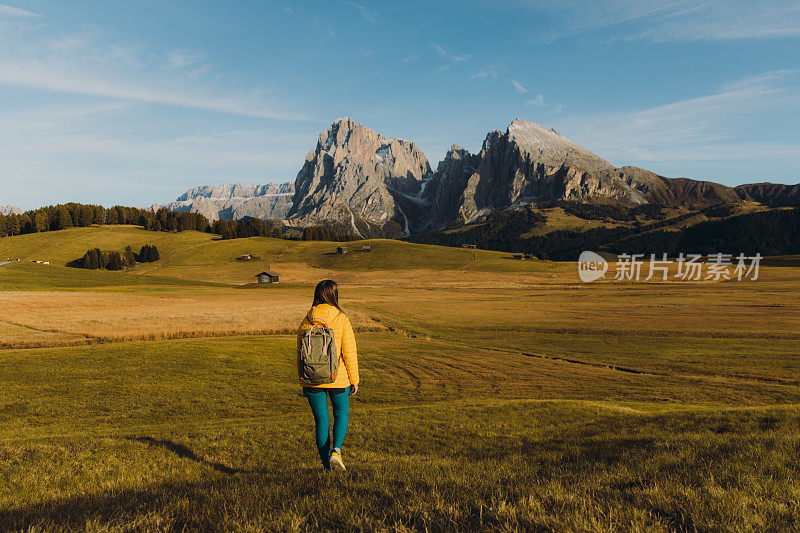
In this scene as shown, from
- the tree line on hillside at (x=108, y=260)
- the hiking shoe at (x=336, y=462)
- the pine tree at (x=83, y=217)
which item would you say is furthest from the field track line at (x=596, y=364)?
the pine tree at (x=83, y=217)

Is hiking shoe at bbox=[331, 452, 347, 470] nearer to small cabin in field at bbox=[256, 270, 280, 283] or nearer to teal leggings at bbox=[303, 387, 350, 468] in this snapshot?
teal leggings at bbox=[303, 387, 350, 468]

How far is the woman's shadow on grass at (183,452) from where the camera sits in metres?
10.5

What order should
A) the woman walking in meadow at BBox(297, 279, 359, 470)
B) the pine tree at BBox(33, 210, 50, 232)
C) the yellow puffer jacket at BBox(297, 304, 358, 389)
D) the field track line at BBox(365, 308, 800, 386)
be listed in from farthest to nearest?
the pine tree at BBox(33, 210, 50, 232) < the field track line at BBox(365, 308, 800, 386) < the yellow puffer jacket at BBox(297, 304, 358, 389) < the woman walking in meadow at BBox(297, 279, 359, 470)

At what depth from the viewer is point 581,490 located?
5781 mm

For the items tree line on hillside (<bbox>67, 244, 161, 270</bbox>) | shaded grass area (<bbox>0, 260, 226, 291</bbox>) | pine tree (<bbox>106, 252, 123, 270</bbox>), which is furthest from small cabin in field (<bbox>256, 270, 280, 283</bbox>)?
tree line on hillside (<bbox>67, 244, 161, 270</bbox>)

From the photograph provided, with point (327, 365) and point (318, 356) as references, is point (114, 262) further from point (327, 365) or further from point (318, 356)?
point (327, 365)

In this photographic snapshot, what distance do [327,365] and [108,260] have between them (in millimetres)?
174469

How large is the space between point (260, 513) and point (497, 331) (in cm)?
4715

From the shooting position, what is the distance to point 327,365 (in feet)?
28.4

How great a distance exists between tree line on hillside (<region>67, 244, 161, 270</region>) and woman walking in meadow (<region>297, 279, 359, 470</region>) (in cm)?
17053

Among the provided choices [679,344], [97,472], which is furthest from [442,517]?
[679,344]

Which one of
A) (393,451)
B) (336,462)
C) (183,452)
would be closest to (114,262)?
(183,452)

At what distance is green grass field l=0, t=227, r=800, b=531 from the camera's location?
5312 mm

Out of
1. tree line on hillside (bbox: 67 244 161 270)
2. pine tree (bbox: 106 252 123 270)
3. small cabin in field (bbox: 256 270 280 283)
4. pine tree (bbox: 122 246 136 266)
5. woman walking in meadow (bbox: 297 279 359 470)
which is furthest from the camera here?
pine tree (bbox: 122 246 136 266)
